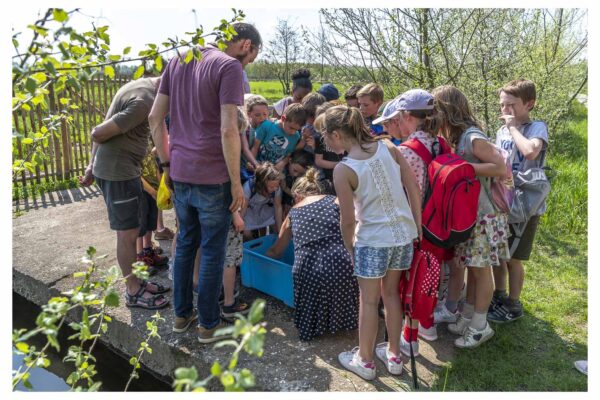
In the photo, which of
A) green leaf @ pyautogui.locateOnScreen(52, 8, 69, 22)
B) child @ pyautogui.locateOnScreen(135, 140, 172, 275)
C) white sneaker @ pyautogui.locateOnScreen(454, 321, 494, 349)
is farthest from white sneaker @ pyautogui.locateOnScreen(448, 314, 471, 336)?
green leaf @ pyautogui.locateOnScreen(52, 8, 69, 22)

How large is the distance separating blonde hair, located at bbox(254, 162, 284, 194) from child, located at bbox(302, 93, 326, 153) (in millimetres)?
751

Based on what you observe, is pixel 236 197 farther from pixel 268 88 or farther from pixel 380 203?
pixel 268 88

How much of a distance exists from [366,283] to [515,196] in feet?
4.32

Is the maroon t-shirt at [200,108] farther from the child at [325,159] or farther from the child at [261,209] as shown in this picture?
the child at [325,159]

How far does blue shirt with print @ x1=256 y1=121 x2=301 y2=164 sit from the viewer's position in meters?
4.34

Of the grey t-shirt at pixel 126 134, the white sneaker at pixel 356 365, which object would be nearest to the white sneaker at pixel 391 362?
the white sneaker at pixel 356 365

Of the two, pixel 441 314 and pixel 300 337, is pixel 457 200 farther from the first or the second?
pixel 300 337

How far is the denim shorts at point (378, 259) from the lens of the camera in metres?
2.60

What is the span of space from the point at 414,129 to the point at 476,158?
0.41 metres

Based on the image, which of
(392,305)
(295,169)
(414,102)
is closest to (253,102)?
(295,169)

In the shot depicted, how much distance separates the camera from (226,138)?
263cm

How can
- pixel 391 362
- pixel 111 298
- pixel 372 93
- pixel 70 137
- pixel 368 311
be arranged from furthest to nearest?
1. pixel 70 137
2. pixel 372 93
3. pixel 391 362
4. pixel 368 311
5. pixel 111 298

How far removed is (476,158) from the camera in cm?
293

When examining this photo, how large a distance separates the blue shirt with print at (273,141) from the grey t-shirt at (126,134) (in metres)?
1.22
